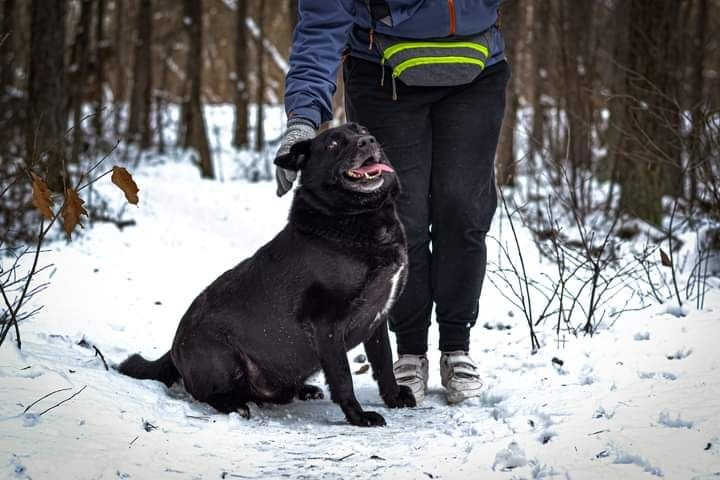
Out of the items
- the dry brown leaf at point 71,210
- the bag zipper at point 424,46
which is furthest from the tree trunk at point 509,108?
the dry brown leaf at point 71,210

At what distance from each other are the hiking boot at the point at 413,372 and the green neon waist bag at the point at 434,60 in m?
1.31

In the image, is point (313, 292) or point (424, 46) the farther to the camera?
point (424, 46)

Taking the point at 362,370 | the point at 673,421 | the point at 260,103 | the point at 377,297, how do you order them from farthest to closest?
the point at 260,103, the point at 362,370, the point at 377,297, the point at 673,421

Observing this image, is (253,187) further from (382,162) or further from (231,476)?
(231,476)

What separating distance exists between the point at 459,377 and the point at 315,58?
1.62 meters

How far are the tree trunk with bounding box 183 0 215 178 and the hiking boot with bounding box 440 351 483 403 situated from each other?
10.2m

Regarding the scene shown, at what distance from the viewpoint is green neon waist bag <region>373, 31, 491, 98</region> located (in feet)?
11.0

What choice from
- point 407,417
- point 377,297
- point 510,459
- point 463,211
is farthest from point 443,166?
point 510,459

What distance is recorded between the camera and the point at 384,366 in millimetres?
3473

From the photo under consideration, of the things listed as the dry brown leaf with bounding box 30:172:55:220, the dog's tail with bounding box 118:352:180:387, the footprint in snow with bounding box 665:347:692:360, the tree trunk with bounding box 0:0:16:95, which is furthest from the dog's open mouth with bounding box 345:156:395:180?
the tree trunk with bounding box 0:0:16:95

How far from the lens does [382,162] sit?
3.22m

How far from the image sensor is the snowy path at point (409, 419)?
2.37 m

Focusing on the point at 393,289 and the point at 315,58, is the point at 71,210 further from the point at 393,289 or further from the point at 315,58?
the point at 393,289

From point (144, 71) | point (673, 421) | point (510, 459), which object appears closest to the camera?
point (510, 459)
